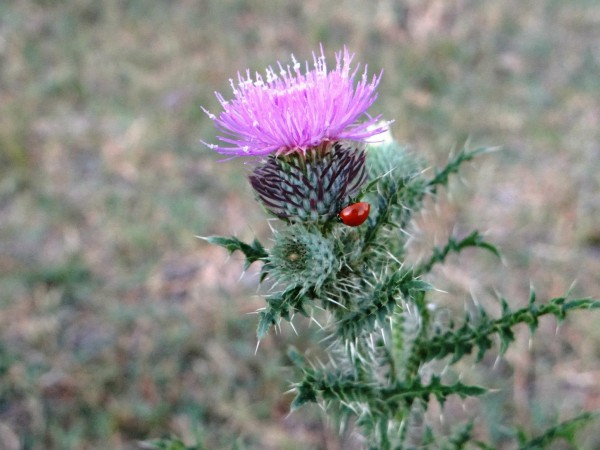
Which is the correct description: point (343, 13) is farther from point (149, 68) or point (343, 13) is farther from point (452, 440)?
point (452, 440)

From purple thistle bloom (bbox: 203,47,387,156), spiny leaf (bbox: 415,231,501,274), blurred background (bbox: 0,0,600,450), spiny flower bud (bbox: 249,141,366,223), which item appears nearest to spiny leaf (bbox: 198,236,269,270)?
spiny flower bud (bbox: 249,141,366,223)

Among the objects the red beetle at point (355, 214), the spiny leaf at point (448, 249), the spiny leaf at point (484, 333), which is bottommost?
the spiny leaf at point (484, 333)

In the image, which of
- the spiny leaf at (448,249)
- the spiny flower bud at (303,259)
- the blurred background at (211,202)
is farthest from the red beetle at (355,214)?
the blurred background at (211,202)

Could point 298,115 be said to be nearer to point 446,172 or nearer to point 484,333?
point 446,172

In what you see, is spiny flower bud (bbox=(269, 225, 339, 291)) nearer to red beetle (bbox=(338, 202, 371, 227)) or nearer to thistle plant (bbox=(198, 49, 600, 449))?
thistle plant (bbox=(198, 49, 600, 449))

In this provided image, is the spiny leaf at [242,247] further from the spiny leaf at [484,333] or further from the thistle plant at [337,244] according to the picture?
the spiny leaf at [484,333]

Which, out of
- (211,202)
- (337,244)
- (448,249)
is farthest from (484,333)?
(211,202)
